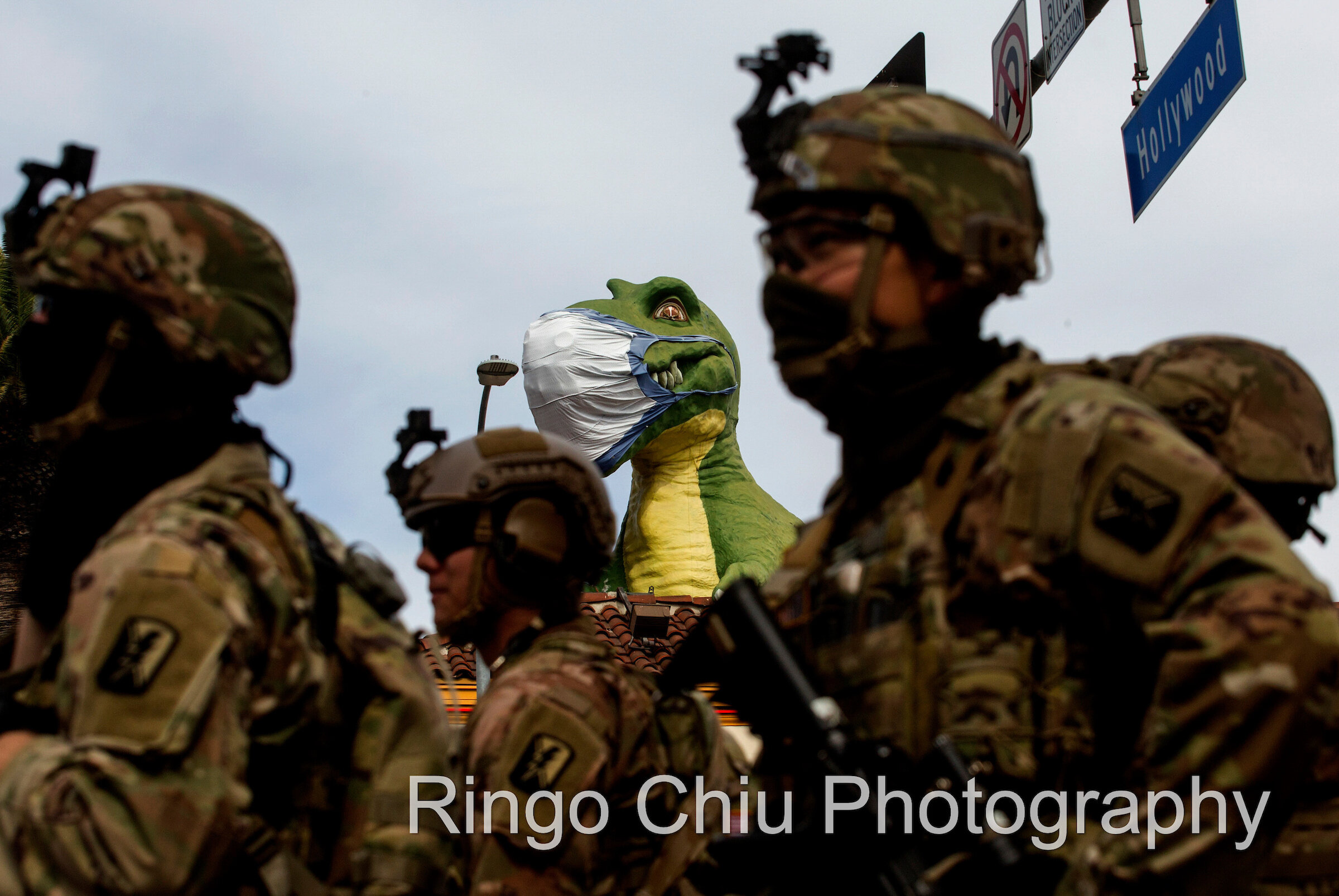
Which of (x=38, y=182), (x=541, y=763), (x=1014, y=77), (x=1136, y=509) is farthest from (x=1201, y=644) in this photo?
(x=1014, y=77)

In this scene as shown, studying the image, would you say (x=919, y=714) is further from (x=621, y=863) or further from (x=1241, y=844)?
(x=621, y=863)

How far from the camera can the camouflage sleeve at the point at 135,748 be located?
2336mm

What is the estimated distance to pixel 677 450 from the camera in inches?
557

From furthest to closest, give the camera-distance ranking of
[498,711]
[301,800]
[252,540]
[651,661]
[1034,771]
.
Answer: [651,661] → [498,711] → [301,800] → [252,540] → [1034,771]

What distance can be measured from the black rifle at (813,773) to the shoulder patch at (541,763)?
1016 millimetres

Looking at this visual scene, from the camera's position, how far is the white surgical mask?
13320mm

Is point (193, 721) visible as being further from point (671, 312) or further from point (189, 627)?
point (671, 312)

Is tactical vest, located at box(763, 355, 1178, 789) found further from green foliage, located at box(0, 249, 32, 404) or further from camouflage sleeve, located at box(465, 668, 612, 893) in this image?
green foliage, located at box(0, 249, 32, 404)

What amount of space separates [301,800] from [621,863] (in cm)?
137

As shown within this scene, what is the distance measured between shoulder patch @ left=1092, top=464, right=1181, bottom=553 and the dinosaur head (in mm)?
10984

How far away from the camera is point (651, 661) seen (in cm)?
1093

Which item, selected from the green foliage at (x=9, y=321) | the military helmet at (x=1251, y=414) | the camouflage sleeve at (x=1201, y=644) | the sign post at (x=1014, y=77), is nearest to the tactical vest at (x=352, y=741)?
the camouflage sleeve at (x=1201, y=644)

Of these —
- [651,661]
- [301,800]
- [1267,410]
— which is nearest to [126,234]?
[301,800]

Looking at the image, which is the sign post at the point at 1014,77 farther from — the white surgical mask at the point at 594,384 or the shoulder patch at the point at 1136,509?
the shoulder patch at the point at 1136,509
